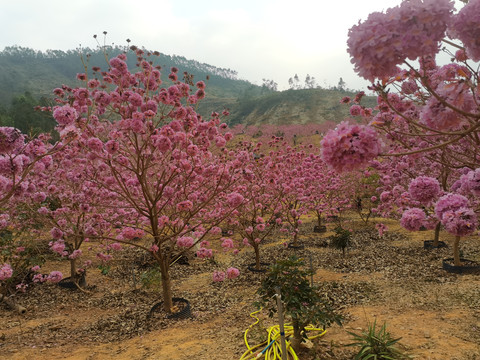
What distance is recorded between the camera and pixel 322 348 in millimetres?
3391

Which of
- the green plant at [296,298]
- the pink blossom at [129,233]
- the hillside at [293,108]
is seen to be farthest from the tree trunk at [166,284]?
the hillside at [293,108]

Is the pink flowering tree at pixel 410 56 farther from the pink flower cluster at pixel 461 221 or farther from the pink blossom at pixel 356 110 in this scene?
the pink blossom at pixel 356 110

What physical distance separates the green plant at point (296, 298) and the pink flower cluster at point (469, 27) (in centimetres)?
254

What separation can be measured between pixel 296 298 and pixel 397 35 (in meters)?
2.68

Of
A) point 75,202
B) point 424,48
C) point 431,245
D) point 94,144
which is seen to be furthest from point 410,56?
point 431,245

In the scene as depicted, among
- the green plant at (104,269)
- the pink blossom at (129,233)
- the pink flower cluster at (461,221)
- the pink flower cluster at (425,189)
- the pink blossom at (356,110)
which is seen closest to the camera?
the pink flower cluster at (461,221)

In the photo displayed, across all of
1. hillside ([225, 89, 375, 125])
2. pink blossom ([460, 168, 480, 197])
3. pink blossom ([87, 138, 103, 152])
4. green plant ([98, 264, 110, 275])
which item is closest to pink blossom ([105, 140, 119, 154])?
pink blossom ([87, 138, 103, 152])

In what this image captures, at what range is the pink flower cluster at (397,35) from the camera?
139cm

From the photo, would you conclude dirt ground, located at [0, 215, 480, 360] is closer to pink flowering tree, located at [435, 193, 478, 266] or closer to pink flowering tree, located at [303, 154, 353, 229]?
pink flowering tree, located at [435, 193, 478, 266]

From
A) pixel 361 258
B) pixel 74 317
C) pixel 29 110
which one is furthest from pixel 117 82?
pixel 29 110

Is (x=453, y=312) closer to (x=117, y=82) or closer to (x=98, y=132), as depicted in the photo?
(x=117, y=82)

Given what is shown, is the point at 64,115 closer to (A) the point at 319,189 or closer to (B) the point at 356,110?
(B) the point at 356,110

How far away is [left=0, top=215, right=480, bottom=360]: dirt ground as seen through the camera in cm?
364

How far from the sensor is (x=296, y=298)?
3053 mm
